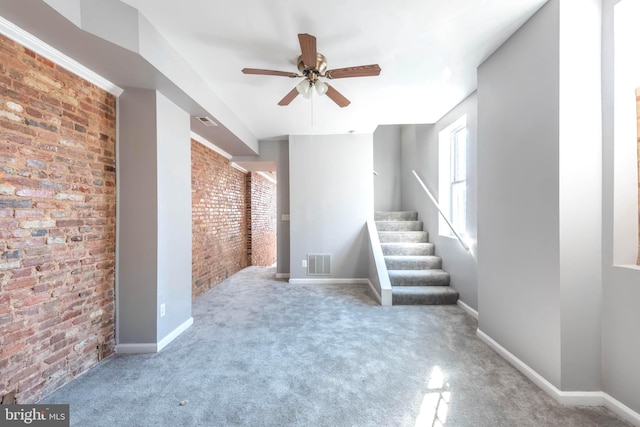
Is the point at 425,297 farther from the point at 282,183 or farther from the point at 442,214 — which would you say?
the point at 282,183

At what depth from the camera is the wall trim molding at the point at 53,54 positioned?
4.81 ft

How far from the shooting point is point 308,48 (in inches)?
67.9

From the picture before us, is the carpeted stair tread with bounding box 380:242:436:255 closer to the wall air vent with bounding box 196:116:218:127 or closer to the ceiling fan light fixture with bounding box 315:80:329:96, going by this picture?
the ceiling fan light fixture with bounding box 315:80:329:96

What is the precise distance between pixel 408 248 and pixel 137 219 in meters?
3.60

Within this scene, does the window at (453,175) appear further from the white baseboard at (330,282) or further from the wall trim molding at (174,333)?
the wall trim molding at (174,333)

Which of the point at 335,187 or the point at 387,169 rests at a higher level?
the point at 387,169

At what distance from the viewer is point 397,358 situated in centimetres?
212

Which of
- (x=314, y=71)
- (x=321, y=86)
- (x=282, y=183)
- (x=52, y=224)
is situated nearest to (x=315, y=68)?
(x=314, y=71)

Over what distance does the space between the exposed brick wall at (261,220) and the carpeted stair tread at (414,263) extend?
11.5ft

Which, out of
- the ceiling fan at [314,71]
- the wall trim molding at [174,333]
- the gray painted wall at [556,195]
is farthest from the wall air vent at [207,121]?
the gray painted wall at [556,195]

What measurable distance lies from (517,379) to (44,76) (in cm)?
386

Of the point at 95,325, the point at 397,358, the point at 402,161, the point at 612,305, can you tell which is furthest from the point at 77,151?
Result: the point at 402,161

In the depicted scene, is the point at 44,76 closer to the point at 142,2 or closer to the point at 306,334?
the point at 142,2

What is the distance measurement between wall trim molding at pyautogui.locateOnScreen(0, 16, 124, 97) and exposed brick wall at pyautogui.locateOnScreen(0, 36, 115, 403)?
40 mm
